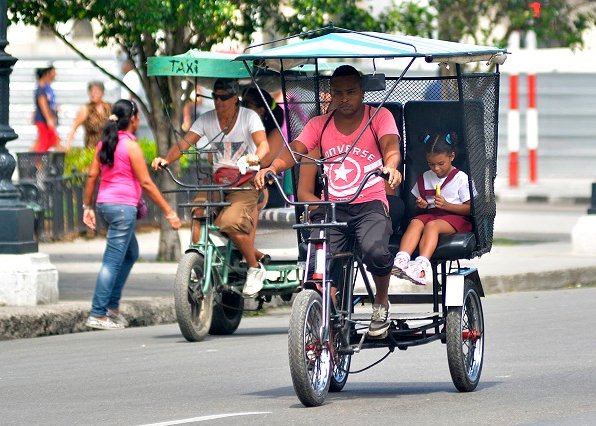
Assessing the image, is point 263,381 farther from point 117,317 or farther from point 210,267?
point 117,317

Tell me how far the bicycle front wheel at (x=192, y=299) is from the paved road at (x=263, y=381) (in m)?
0.14

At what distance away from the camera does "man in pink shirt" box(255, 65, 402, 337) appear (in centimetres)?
905

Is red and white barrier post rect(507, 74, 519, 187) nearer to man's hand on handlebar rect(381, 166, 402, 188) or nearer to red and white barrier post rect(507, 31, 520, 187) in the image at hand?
red and white barrier post rect(507, 31, 520, 187)

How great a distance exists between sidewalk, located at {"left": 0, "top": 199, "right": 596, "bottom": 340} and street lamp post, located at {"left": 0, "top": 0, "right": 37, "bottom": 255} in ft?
1.83

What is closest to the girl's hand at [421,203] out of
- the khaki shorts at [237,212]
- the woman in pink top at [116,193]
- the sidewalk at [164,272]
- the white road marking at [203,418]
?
the white road marking at [203,418]

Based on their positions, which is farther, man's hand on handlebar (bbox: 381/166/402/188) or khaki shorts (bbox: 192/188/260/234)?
khaki shorts (bbox: 192/188/260/234)

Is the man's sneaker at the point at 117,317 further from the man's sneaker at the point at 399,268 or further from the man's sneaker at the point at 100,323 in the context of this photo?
the man's sneaker at the point at 399,268

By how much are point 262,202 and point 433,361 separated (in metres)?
2.68

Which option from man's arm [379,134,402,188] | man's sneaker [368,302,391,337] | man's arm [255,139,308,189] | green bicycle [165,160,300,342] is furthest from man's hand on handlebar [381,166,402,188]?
green bicycle [165,160,300,342]

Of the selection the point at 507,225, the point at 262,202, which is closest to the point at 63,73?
the point at 507,225

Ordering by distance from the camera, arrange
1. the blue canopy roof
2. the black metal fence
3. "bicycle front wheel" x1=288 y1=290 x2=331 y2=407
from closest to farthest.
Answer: "bicycle front wheel" x1=288 y1=290 x2=331 y2=407
the blue canopy roof
the black metal fence

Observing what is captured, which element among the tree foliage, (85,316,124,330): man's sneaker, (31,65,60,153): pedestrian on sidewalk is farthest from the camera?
(31,65,60,153): pedestrian on sidewalk

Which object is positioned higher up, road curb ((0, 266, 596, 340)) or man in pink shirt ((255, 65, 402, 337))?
man in pink shirt ((255, 65, 402, 337))

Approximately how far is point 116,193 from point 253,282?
1.50m
